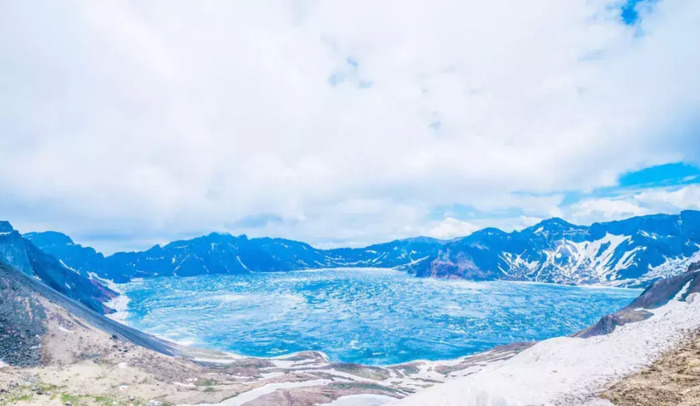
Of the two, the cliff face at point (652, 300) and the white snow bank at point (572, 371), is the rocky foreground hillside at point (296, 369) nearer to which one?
the white snow bank at point (572, 371)

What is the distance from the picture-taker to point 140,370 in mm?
56875

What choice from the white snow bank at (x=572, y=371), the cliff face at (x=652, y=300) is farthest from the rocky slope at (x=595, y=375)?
the cliff face at (x=652, y=300)

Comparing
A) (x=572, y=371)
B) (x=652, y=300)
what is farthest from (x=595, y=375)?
(x=652, y=300)

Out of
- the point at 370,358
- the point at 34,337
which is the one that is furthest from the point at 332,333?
the point at 34,337

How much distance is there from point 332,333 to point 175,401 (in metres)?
121

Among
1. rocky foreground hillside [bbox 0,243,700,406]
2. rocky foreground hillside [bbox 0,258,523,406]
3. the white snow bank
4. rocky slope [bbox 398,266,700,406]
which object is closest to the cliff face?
rocky foreground hillside [bbox 0,243,700,406]

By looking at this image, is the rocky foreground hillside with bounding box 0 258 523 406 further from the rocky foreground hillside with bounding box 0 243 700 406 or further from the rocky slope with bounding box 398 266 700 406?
the rocky slope with bounding box 398 266 700 406

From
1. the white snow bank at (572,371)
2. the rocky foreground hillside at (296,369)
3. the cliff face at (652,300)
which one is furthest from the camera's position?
the cliff face at (652,300)

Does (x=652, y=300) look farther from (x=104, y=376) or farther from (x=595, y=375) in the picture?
(x=104, y=376)

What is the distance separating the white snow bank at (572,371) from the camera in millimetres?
19906

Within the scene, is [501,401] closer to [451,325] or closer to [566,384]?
[566,384]

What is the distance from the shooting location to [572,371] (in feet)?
71.2

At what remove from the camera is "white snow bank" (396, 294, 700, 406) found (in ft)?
65.3

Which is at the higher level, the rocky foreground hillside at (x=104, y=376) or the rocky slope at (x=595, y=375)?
the rocky slope at (x=595, y=375)
